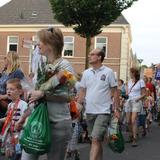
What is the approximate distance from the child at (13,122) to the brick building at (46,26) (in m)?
46.0

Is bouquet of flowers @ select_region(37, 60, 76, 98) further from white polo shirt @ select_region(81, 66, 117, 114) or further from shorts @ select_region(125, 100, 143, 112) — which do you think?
shorts @ select_region(125, 100, 143, 112)

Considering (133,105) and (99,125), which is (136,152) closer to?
(133,105)

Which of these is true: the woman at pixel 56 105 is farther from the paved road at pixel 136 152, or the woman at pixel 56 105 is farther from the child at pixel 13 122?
the paved road at pixel 136 152

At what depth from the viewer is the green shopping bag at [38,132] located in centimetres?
477

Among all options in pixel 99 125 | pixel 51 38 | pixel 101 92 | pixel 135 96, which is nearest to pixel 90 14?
pixel 135 96

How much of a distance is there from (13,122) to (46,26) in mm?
49004

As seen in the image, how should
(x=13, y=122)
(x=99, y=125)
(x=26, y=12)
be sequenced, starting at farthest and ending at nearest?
(x=26, y=12), (x=99, y=125), (x=13, y=122)

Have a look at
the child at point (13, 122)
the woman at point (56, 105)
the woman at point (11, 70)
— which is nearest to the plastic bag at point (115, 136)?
the woman at point (11, 70)

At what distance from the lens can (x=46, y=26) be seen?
55.3 meters

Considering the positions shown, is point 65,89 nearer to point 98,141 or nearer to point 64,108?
point 64,108

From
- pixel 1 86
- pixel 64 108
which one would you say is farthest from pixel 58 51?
pixel 1 86

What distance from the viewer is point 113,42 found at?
54.8 meters

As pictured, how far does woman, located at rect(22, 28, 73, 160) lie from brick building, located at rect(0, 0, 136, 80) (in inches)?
1886

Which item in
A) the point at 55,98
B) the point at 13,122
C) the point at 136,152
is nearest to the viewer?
the point at 55,98
